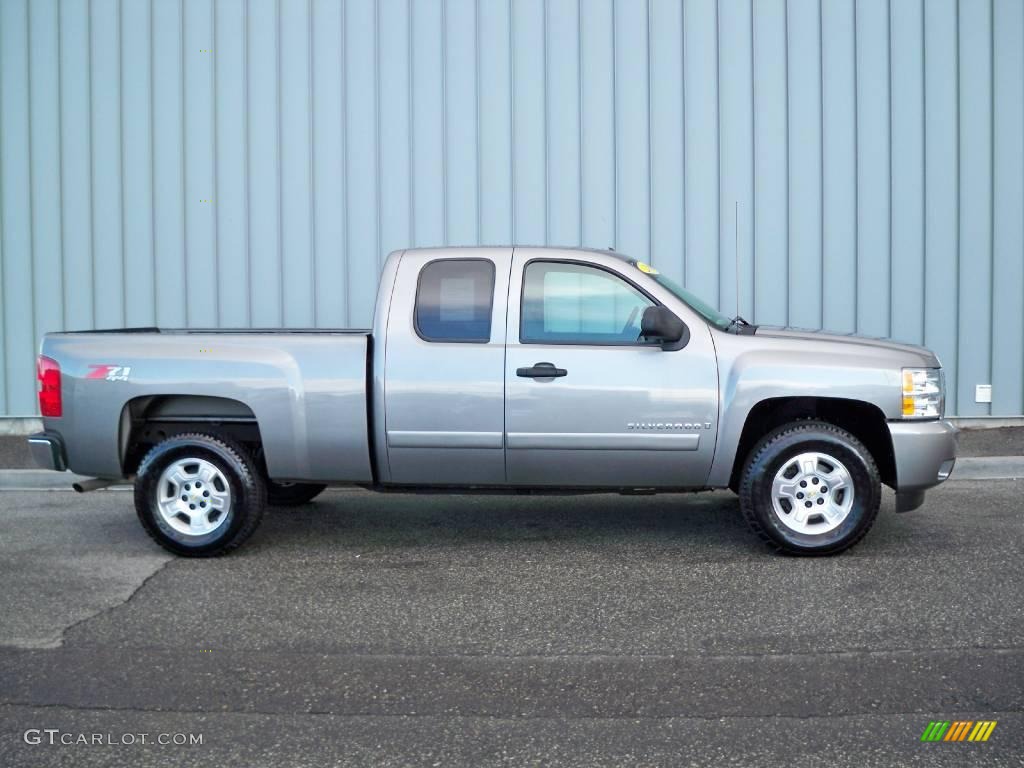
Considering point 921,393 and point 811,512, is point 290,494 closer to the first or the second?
point 811,512

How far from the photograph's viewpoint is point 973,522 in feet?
23.8

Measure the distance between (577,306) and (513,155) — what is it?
529 centimetres

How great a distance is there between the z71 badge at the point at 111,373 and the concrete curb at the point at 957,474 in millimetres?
2835

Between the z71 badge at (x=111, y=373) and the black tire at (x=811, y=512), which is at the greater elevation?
the z71 badge at (x=111, y=373)

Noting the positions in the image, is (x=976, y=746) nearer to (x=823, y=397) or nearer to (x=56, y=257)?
(x=823, y=397)

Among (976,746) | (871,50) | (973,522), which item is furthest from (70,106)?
(976,746)

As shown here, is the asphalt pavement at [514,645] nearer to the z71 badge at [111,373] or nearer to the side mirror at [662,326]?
the z71 badge at [111,373]

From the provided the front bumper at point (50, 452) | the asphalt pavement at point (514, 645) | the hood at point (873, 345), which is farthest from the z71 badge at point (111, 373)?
the hood at point (873, 345)

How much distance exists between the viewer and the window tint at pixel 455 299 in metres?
6.45

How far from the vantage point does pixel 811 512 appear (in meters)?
6.28

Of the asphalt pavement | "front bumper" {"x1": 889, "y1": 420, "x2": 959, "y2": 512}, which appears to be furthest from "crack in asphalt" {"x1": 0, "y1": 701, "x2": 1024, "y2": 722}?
"front bumper" {"x1": 889, "y1": 420, "x2": 959, "y2": 512}

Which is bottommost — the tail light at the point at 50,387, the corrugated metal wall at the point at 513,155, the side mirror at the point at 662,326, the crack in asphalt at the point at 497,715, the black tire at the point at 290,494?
the crack in asphalt at the point at 497,715

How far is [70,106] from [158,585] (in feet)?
24.6

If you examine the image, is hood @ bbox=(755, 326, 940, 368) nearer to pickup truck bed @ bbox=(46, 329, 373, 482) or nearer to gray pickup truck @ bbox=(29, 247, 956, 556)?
gray pickup truck @ bbox=(29, 247, 956, 556)
